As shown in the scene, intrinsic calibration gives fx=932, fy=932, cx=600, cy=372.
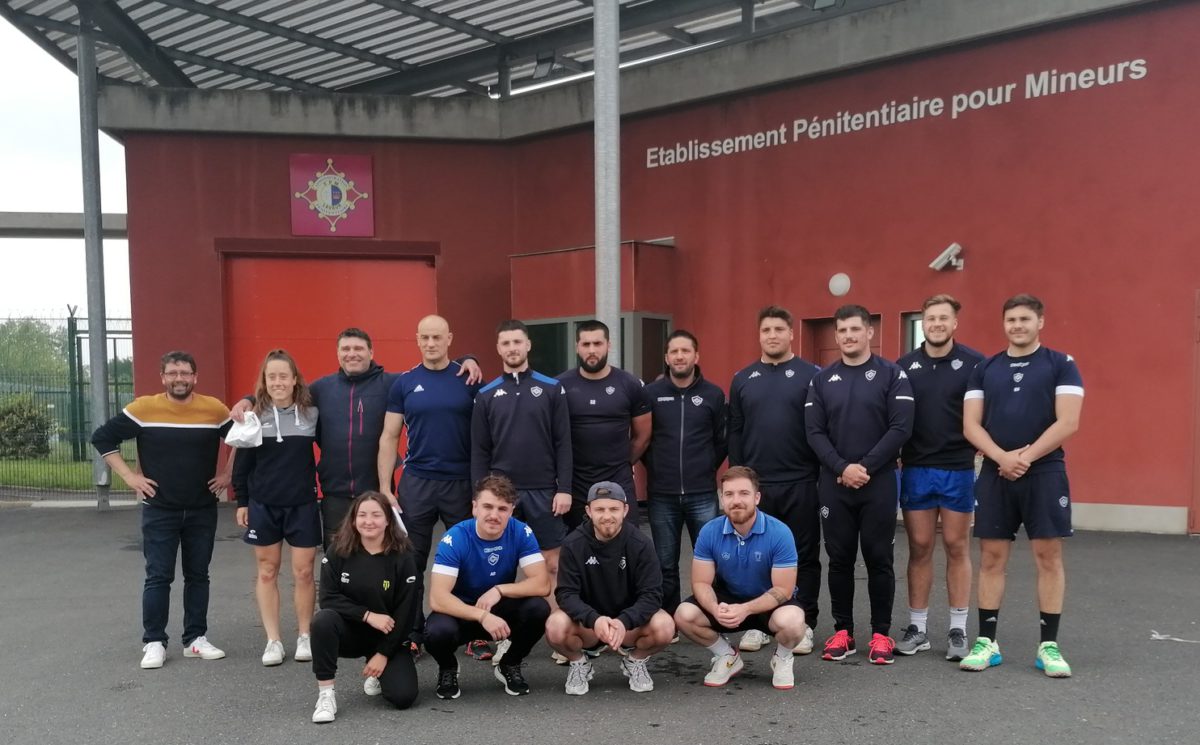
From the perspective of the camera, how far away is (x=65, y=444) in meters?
15.1

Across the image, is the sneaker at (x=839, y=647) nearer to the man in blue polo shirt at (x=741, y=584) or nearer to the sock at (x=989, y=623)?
the man in blue polo shirt at (x=741, y=584)

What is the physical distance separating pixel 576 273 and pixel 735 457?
20.2 ft

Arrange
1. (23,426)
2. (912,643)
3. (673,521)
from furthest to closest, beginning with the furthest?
(23,426) → (673,521) → (912,643)

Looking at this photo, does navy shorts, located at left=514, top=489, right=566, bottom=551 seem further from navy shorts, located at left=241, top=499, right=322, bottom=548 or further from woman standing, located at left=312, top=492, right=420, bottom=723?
navy shorts, located at left=241, top=499, right=322, bottom=548

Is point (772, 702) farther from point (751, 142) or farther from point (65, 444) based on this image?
point (65, 444)

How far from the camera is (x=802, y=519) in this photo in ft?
16.8

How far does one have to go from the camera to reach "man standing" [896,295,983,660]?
16.2 ft

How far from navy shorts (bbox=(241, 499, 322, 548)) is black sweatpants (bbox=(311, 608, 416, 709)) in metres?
0.89

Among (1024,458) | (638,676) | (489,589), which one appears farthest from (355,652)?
(1024,458)

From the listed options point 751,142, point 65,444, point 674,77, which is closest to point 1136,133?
point 751,142

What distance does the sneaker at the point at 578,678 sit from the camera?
4535 mm

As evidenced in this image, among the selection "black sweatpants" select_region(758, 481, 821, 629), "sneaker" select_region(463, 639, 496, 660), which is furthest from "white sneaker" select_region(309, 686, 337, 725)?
"black sweatpants" select_region(758, 481, 821, 629)

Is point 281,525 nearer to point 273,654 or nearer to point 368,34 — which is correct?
Answer: point 273,654

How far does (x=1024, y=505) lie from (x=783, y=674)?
1503mm
